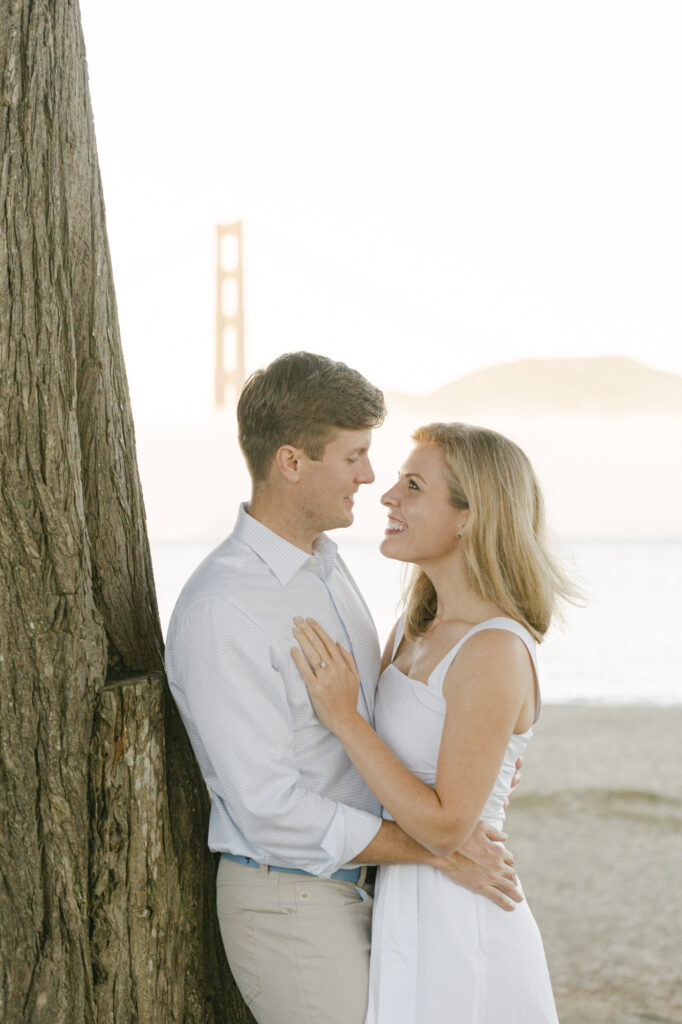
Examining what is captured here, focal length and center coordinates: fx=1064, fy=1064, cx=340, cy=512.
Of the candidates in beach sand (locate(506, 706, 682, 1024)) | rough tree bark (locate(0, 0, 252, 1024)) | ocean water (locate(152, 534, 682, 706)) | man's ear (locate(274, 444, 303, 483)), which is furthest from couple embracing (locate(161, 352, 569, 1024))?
ocean water (locate(152, 534, 682, 706))

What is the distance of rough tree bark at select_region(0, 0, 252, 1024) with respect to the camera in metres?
1.75

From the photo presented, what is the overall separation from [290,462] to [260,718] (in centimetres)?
46

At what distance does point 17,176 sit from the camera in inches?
70.3

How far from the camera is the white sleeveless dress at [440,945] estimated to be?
1.78 metres

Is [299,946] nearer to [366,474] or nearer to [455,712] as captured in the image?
[455,712]

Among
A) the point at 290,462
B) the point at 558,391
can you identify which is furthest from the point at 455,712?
the point at 558,391

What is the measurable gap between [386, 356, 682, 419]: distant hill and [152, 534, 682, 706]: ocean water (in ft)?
17.9

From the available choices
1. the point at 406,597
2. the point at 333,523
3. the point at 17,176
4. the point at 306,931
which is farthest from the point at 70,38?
the point at 306,931

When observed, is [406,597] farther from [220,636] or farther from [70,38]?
[70,38]

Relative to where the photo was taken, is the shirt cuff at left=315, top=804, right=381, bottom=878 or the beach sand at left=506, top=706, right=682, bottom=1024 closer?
the shirt cuff at left=315, top=804, right=381, bottom=878

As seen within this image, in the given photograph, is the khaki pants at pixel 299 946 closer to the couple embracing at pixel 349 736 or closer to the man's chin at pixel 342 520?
the couple embracing at pixel 349 736

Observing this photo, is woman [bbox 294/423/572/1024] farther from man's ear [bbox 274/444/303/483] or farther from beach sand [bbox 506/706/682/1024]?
beach sand [bbox 506/706/682/1024]

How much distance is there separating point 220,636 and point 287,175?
31.4 m

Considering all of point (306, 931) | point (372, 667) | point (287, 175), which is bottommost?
point (306, 931)
